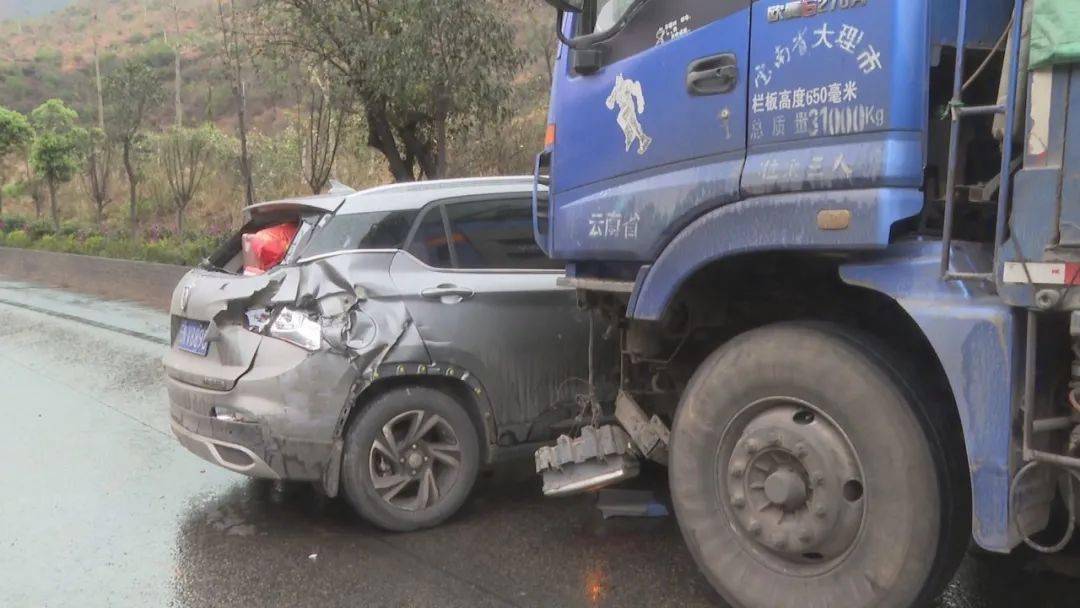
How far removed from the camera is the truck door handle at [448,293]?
485 centimetres

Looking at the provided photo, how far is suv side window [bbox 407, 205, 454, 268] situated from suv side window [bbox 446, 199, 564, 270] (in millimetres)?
57

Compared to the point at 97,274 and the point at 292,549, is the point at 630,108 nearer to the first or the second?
the point at 292,549

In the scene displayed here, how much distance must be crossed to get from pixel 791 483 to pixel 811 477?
0.29 feet

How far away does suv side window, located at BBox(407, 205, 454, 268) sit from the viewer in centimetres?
501

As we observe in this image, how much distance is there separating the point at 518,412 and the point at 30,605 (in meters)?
2.42

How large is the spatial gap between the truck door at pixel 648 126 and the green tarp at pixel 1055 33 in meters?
1.02

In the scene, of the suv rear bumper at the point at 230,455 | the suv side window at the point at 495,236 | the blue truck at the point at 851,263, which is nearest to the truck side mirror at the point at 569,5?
the blue truck at the point at 851,263

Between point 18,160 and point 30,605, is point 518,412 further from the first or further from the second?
point 18,160

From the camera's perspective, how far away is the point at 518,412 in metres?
5.00

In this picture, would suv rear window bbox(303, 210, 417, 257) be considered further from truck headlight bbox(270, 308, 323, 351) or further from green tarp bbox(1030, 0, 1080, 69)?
green tarp bbox(1030, 0, 1080, 69)

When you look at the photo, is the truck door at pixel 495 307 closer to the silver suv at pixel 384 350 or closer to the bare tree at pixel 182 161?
the silver suv at pixel 384 350

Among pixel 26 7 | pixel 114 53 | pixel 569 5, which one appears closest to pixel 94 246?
pixel 569 5

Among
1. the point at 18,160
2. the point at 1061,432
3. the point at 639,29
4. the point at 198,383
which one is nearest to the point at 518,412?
the point at 198,383

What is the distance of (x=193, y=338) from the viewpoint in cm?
494
